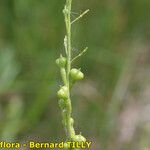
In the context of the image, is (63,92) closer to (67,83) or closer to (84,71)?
(67,83)

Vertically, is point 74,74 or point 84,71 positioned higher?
point 84,71

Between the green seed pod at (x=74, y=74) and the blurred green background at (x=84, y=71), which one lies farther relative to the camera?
the blurred green background at (x=84, y=71)

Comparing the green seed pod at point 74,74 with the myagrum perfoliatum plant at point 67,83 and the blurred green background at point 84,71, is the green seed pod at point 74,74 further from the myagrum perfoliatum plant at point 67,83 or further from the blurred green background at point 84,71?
the blurred green background at point 84,71

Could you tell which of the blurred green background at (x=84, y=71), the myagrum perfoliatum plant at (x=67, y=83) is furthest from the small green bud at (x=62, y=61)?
the blurred green background at (x=84, y=71)

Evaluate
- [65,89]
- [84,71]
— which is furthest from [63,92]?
[84,71]

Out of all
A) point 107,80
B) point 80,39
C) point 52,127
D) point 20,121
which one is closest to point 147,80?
point 107,80

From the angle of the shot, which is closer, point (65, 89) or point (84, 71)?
point (65, 89)

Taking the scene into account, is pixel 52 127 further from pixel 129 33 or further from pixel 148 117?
pixel 129 33

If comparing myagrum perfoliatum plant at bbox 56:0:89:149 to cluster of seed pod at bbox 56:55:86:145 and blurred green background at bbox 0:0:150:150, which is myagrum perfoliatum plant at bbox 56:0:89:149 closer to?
cluster of seed pod at bbox 56:55:86:145

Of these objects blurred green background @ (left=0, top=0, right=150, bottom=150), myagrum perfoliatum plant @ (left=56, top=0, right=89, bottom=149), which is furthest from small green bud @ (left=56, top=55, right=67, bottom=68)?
blurred green background @ (left=0, top=0, right=150, bottom=150)
